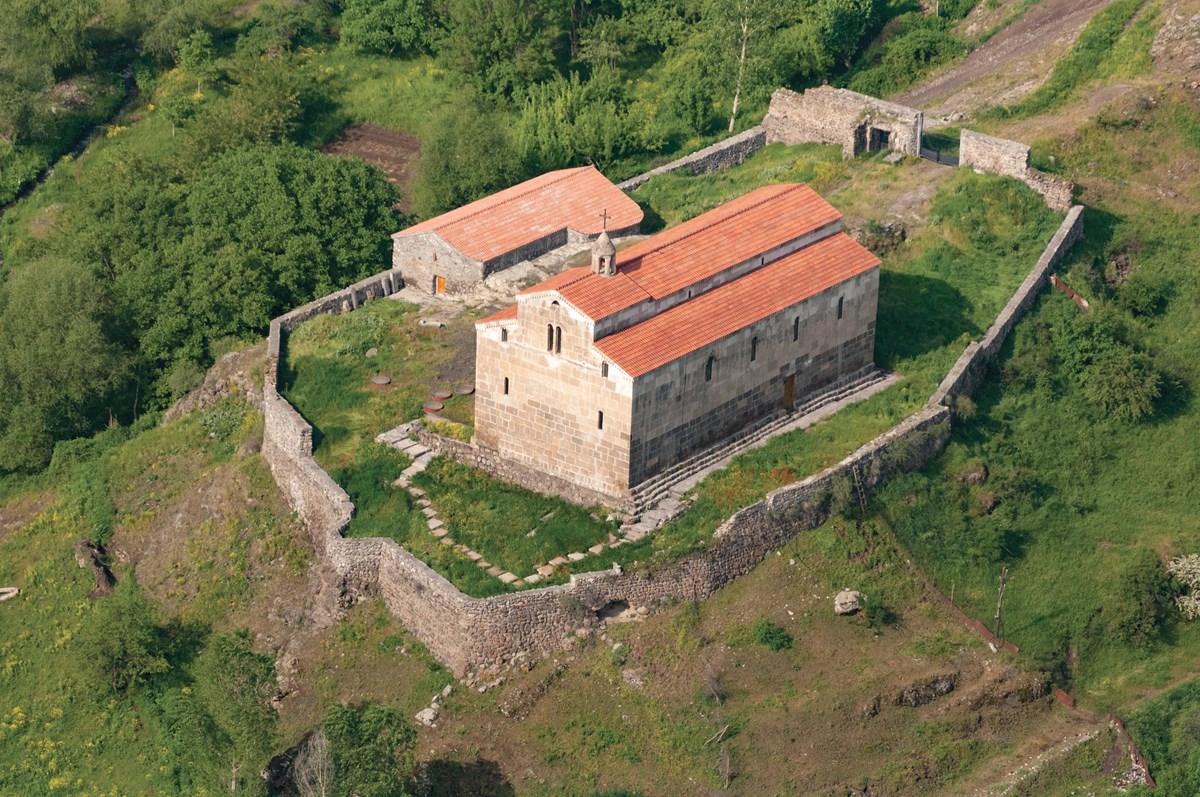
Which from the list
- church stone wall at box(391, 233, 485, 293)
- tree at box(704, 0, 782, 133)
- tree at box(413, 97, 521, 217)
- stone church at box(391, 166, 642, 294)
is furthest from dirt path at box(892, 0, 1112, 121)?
church stone wall at box(391, 233, 485, 293)

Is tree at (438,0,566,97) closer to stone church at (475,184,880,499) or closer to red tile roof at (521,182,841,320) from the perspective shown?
red tile roof at (521,182,841,320)

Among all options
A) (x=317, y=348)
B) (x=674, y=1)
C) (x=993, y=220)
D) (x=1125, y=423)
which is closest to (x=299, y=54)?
(x=674, y=1)

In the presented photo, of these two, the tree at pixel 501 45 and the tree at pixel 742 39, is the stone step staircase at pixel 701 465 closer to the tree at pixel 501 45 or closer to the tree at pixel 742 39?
the tree at pixel 742 39

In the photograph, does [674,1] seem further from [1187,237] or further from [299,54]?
[1187,237]

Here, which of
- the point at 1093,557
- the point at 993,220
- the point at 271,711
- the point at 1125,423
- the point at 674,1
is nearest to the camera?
the point at 271,711

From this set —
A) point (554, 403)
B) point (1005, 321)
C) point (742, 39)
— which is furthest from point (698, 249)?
point (742, 39)

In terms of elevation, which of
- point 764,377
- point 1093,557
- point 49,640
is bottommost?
point 49,640

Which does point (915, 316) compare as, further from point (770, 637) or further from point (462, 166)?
point (462, 166)
